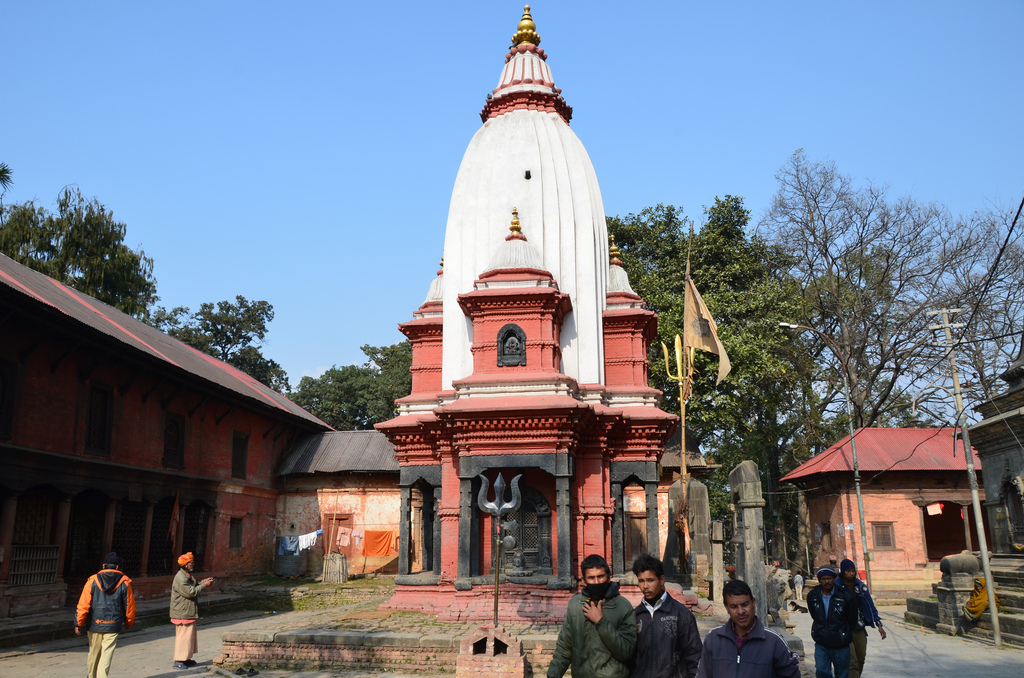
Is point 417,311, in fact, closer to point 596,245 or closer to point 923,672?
point 596,245

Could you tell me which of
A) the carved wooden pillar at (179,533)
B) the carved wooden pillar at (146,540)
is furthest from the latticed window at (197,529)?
the carved wooden pillar at (146,540)

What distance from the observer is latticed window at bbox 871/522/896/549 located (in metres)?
26.3

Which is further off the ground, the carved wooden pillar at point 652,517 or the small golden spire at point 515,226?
the small golden spire at point 515,226

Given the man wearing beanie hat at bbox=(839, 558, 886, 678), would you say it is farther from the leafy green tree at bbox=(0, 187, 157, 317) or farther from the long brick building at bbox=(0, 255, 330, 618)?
the leafy green tree at bbox=(0, 187, 157, 317)

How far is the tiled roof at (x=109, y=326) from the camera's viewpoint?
51.6 feet

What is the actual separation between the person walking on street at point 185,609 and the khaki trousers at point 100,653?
1653 millimetres

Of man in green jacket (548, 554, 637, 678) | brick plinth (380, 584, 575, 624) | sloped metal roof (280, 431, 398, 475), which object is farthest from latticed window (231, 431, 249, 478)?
man in green jacket (548, 554, 637, 678)

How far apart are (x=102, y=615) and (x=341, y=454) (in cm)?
1825

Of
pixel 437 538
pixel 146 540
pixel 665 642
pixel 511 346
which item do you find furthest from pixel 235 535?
pixel 665 642

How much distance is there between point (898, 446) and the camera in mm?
28047

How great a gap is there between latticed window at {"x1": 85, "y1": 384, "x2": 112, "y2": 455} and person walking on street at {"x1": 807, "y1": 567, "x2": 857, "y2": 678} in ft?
53.3

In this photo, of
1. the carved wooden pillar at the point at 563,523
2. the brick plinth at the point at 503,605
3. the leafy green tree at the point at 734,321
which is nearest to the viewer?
the brick plinth at the point at 503,605

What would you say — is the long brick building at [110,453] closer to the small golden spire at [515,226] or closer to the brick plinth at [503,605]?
the brick plinth at [503,605]

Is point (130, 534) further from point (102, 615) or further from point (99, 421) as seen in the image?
point (102, 615)
